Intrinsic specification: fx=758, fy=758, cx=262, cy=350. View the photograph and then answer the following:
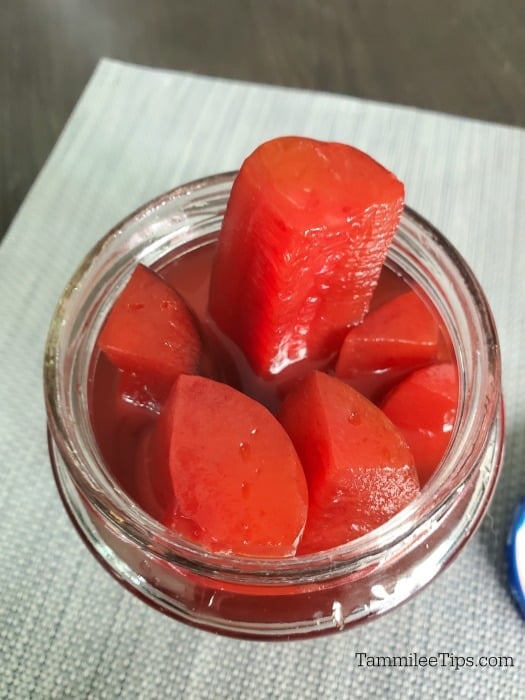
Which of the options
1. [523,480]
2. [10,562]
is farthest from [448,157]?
[10,562]

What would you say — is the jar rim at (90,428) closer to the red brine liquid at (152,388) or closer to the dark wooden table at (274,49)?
the red brine liquid at (152,388)

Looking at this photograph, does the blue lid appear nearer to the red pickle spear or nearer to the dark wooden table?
the red pickle spear

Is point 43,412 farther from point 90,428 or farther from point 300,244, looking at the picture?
point 300,244

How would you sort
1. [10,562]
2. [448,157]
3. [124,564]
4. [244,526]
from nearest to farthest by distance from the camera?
[244,526]
[124,564]
[10,562]
[448,157]

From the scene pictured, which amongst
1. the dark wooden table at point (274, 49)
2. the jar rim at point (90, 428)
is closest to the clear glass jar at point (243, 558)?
the jar rim at point (90, 428)

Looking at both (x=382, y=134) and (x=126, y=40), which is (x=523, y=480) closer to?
(x=382, y=134)

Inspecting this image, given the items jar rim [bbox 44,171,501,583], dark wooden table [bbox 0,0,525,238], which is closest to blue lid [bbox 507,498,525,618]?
jar rim [bbox 44,171,501,583]

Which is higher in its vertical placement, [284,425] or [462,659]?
[284,425]
